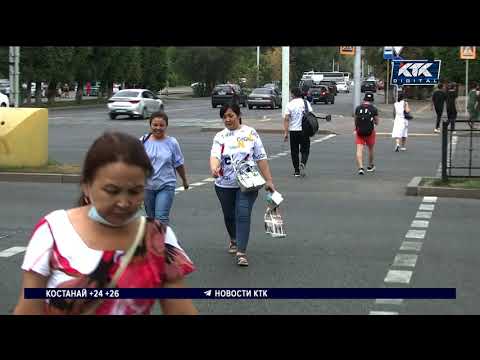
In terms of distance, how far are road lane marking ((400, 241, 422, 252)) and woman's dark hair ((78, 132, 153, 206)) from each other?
24.4ft

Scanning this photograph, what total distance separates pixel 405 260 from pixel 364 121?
944 cm

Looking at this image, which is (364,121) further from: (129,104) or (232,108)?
(129,104)

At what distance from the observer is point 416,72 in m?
23.2

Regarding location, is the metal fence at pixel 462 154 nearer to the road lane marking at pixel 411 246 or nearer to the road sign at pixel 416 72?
the road sign at pixel 416 72

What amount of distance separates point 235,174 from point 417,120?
35.0 m

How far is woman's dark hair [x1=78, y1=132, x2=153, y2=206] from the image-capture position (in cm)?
292

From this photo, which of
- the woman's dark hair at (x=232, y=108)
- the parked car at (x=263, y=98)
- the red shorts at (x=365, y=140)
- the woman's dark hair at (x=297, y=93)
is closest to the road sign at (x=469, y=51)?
the woman's dark hair at (x=232, y=108)

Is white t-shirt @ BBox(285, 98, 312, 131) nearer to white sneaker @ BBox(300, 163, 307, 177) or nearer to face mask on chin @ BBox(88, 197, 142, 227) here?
white sneaker @ BBox(300, 163, 307, 177)

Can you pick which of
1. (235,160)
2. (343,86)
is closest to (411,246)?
(235,160)

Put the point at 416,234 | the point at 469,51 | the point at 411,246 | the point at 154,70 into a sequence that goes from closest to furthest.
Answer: the point at 411,246 < the point at 416,234 < the point at 469,51 < the point at 154,70

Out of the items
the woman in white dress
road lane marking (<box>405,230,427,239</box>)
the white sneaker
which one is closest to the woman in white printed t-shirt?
road lane marking (<box>405,230,427,239</box>)
